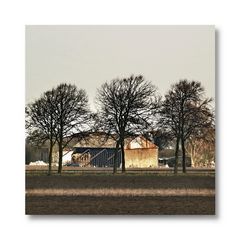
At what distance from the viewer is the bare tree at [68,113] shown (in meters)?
5.55

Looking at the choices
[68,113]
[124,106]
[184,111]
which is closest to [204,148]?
[184,111]

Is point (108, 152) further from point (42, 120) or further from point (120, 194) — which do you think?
point (42, 120)

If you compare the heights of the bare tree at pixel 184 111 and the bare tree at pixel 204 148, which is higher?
the bare tree at pixel 184 111

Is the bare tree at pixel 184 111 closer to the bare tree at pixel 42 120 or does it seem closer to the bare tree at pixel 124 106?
the bare tree at pixel 124 106

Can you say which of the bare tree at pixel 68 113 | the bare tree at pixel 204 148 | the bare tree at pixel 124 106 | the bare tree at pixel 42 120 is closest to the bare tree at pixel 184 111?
the bare tree at pixel 204 148

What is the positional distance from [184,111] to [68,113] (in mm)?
971

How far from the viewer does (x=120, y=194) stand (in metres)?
5.54

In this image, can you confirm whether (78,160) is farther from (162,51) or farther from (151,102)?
(162,51)

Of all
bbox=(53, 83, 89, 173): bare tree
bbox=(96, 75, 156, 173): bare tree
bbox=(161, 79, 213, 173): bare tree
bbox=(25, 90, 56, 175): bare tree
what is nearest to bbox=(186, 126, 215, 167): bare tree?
bbox=(161, 79, 213, 173): bare tree

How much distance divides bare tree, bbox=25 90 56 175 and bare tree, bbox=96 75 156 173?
40cm

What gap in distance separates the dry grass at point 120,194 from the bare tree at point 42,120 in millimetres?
193

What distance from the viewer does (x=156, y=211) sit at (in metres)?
5.50

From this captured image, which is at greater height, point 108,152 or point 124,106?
point 124,106
